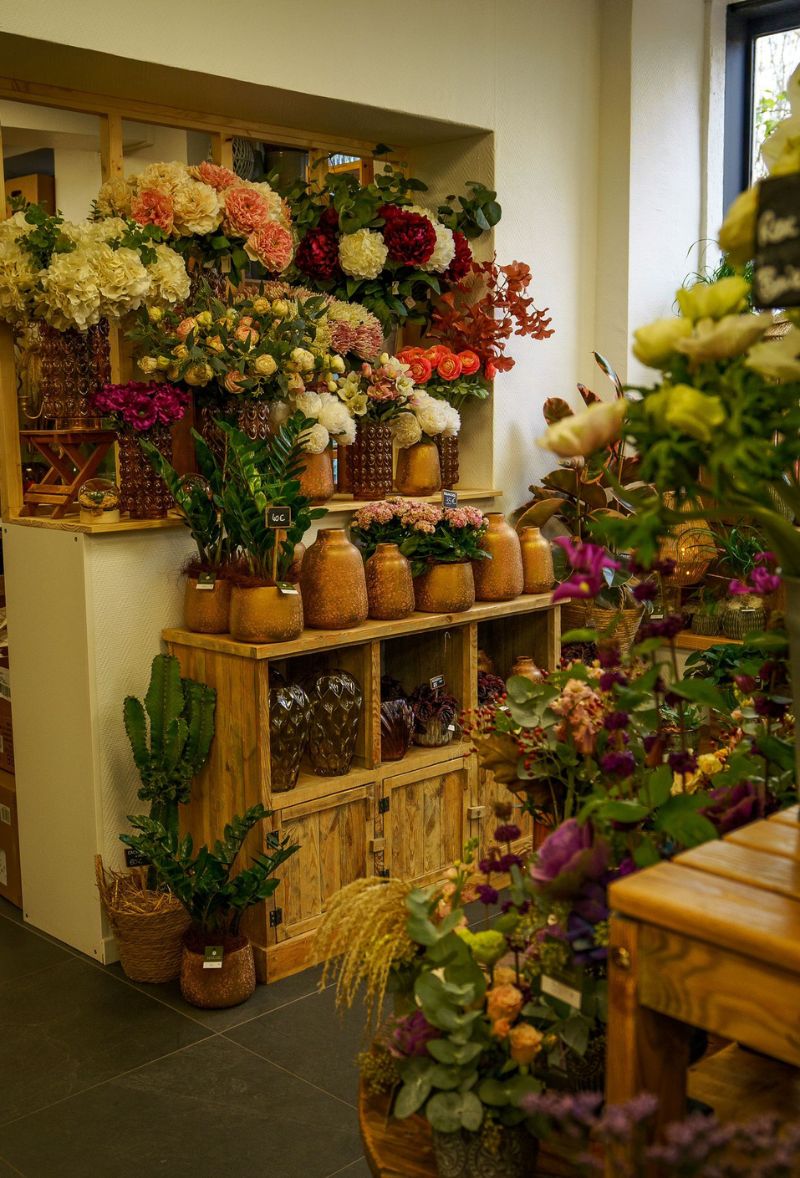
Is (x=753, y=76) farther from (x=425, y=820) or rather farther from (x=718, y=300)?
(x=718, y=300)

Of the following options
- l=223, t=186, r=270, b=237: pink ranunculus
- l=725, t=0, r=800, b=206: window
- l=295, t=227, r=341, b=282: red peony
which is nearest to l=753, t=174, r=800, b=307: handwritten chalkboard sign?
l=223, t=186, r=270, b=237: pink ranunculus

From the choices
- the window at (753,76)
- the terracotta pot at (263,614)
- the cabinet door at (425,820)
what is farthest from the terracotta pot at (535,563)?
the window at (753,76)

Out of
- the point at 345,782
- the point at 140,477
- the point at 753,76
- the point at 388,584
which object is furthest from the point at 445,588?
the point at 753,76

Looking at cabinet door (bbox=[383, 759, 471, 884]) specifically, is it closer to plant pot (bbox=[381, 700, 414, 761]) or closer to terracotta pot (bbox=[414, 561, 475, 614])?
plant pot (bbox=[381, 700, 414, 761])

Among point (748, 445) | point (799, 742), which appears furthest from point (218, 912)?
point (748, 445)

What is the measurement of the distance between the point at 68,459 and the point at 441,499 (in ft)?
4.05

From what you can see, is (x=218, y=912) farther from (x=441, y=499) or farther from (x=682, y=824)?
(x=682, y=824)

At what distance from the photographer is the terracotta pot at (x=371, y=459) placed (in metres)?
3.78

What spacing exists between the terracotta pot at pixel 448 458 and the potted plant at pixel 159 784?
1.32m

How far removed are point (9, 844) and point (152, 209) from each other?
1.92 meters

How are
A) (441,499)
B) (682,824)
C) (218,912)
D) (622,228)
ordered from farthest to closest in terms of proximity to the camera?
(622,228)
(441,499)
(218,912)
(682,824)

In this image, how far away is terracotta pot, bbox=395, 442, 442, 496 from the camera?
13.1 ft

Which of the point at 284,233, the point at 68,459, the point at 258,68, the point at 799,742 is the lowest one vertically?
the point at 799,742

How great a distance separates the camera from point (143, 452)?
3.23 m
